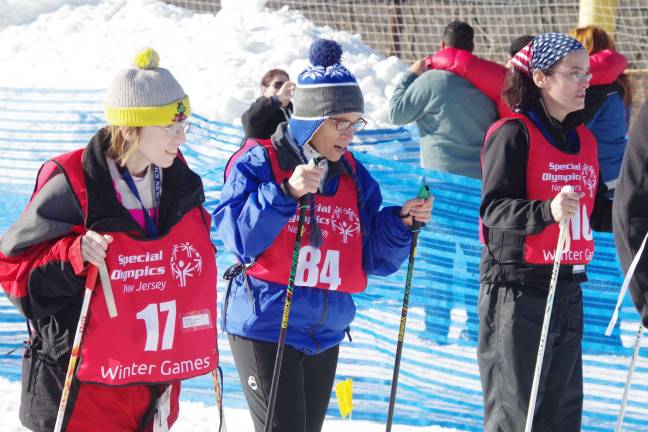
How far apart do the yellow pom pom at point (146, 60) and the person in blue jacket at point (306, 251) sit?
544 millimetres

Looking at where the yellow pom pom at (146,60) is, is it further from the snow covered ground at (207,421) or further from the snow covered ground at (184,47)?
the snow covered ground at (184,47)

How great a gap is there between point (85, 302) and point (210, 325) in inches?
18.4

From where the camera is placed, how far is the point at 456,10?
14.0 meters

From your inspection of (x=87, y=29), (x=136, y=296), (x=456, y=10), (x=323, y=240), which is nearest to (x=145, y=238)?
(x=136, y=296)

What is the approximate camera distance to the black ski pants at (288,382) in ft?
12.8

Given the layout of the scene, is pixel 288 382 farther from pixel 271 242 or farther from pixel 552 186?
pixel 552 186

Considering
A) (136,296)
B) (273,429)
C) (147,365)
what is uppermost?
(136,296)

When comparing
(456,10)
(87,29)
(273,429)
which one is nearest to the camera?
(273,429)

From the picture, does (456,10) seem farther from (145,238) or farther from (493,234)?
(145,238)

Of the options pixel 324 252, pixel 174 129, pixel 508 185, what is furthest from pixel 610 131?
pixel 174 129

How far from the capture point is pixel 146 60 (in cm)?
359

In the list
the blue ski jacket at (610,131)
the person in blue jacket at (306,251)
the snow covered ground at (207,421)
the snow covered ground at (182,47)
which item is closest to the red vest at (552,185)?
the person in blue jacket at (306,251)

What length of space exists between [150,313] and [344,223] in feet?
3.05

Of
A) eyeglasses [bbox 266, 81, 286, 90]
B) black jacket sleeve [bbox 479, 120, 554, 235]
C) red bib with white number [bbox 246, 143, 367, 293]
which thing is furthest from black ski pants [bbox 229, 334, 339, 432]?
eyeglasses [bbox 266, 81, 286, 90]
